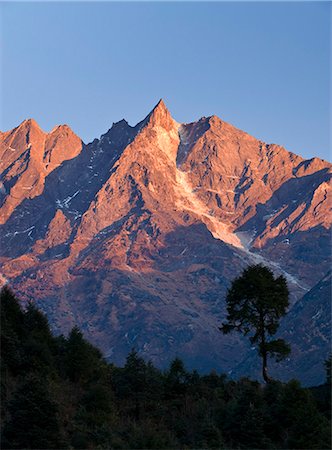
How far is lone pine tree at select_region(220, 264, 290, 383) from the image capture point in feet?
230

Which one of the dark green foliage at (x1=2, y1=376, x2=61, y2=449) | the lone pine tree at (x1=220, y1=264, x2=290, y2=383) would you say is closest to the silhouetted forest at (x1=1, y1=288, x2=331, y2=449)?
the dark green foliage at (x1=2, y1=376, x2=61, y2=449)

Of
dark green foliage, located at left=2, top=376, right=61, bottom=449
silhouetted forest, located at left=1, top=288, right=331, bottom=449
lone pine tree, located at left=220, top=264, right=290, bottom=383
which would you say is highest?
lone pine tree, located at left=220, top=264, right=290, bottom=383

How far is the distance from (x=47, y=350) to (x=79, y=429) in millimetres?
16302

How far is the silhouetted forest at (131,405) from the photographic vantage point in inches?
1897

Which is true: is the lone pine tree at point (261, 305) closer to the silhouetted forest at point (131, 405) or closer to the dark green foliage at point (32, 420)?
the silhouetted forest at point (131, 405)

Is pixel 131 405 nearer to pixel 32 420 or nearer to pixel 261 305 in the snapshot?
pixel 261 305

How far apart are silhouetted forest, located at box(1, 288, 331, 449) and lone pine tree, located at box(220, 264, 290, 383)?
4.25 m

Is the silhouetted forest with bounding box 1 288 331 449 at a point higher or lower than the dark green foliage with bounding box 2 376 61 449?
higher

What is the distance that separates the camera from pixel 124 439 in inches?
1978

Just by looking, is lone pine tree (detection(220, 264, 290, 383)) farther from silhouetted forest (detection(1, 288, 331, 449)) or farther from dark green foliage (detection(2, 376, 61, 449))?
dark green foliage (detection(2, 376, 61, 449))

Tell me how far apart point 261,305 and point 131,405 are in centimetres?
1464

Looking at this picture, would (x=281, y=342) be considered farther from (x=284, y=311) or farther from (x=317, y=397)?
(x=317, y=397)

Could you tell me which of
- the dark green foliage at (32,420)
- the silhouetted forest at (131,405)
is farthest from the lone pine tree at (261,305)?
the dark green foliage at (32,420)

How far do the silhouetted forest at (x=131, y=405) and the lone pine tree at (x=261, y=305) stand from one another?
425 cm
